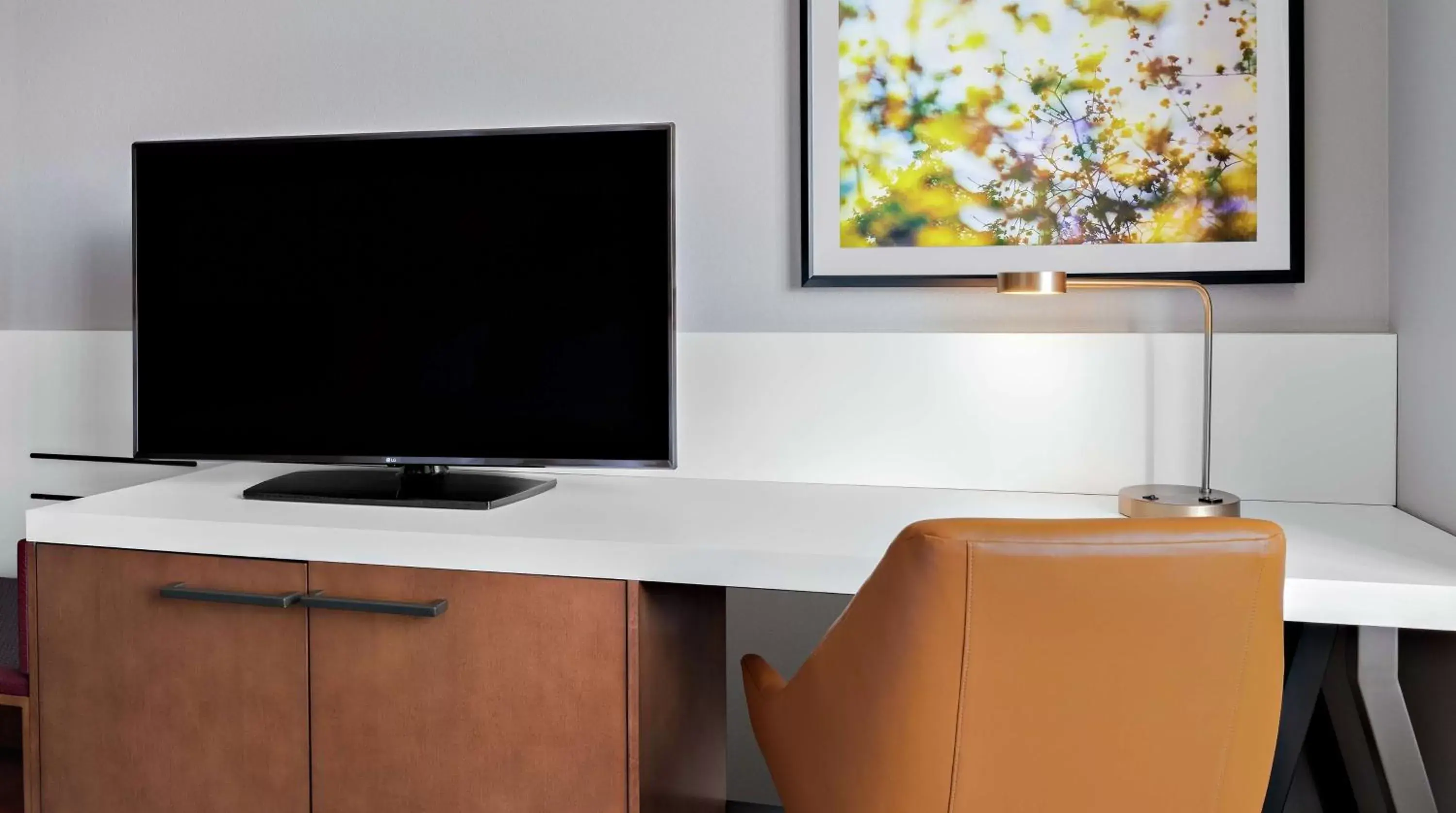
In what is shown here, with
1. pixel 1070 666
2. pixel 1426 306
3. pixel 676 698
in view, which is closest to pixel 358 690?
pixel 676 698

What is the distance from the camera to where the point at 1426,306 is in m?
1.55

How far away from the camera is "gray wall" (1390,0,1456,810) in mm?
1454

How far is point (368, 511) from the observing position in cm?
162

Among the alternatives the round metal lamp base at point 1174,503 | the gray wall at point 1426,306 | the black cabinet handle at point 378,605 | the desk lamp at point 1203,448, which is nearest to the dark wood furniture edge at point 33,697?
the black cabinet handle at point 378,605

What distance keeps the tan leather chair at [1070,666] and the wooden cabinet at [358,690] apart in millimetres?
447

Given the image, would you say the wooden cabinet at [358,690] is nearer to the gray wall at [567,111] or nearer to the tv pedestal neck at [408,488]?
the tv pedestal neck at [408,488]

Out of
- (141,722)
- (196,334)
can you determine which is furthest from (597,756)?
(196,334)

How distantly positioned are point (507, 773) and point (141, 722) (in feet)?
1.86

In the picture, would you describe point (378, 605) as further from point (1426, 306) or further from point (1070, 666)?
point (1426, 306)

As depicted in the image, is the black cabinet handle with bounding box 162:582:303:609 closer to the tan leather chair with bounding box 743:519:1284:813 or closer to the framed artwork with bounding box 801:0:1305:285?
the tan leather chair with bounding box 743:519:1284:813

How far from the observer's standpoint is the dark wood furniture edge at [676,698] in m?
1.41

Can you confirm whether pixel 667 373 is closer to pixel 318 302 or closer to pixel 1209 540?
pixel 318 302

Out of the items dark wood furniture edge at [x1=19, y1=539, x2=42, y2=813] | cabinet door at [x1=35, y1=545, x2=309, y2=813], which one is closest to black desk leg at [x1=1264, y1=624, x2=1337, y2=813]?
cabinet door at [x1=35, y1=545, x2=309, y2=813]

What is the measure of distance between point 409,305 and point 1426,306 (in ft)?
5.02
